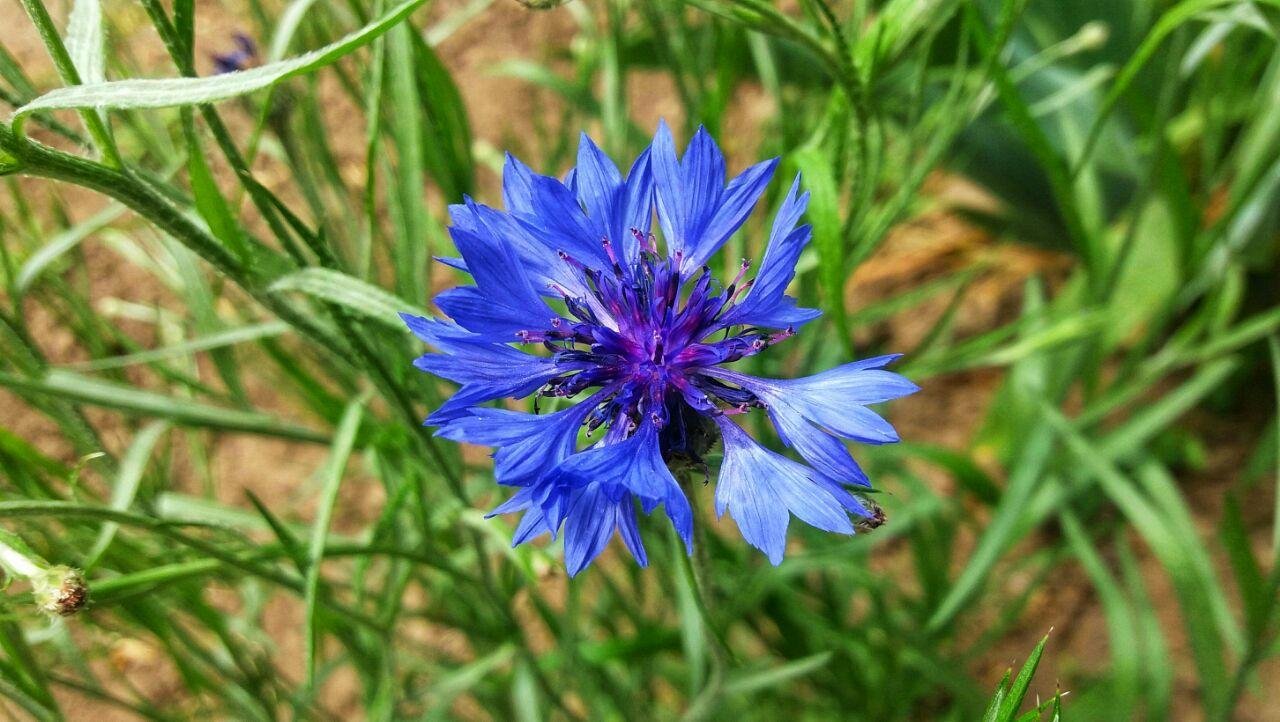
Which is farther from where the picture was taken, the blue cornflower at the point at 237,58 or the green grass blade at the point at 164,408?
the blue cornflower at the point at 237,58

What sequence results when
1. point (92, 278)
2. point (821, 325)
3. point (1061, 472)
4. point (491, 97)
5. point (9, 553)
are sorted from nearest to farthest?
1. point (9, 553)
2. point (821, 325)
3. point (1061, 472)
4. point (92, 278)
5. point (491, 97)

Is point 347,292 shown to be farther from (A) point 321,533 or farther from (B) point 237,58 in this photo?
(B) point 237,58

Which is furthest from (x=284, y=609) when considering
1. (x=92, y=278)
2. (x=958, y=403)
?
(x=958, y=403)

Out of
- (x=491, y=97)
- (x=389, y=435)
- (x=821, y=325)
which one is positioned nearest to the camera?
(x=389, y=435)

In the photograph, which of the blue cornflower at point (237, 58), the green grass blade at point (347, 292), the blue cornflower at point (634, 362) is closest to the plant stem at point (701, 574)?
the blue cornflower at point (634, 362)

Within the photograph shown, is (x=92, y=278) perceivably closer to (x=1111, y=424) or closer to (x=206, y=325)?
(x=206, y=325)

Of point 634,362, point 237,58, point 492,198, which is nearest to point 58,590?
point 634,362

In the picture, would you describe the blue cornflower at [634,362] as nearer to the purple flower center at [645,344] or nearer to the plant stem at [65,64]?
the purple flower center at [645,344]
